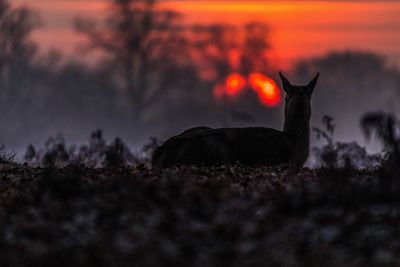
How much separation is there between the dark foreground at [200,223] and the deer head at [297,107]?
21.0 ft


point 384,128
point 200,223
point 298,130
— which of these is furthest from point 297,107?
point 200,223

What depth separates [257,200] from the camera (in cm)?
1205

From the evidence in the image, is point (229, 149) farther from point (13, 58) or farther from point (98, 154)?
point (13, 58)

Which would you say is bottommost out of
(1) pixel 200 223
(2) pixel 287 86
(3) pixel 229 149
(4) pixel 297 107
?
(1) pixel 200 223

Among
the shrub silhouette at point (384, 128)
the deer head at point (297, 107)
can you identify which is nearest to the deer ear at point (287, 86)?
the deer head at point (297, 107)

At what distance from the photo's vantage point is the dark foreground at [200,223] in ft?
33.0

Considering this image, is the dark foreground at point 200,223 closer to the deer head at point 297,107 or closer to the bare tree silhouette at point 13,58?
the deer head at point 297,107

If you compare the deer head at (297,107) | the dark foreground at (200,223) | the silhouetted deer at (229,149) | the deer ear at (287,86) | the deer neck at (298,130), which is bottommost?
the dark foreground at (200,223)

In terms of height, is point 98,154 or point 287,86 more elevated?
point 287,86

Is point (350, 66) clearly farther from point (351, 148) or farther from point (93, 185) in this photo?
point (93, 185)

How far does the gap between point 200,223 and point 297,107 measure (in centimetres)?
926

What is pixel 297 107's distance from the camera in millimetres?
20078

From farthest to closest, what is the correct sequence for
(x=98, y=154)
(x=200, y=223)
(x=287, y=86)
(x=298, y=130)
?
(x=98, y=154) → (x=287, y=86) → (x=298, y=130) → (x=200, y=223)

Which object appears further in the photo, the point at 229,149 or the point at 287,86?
the point at 287,86
